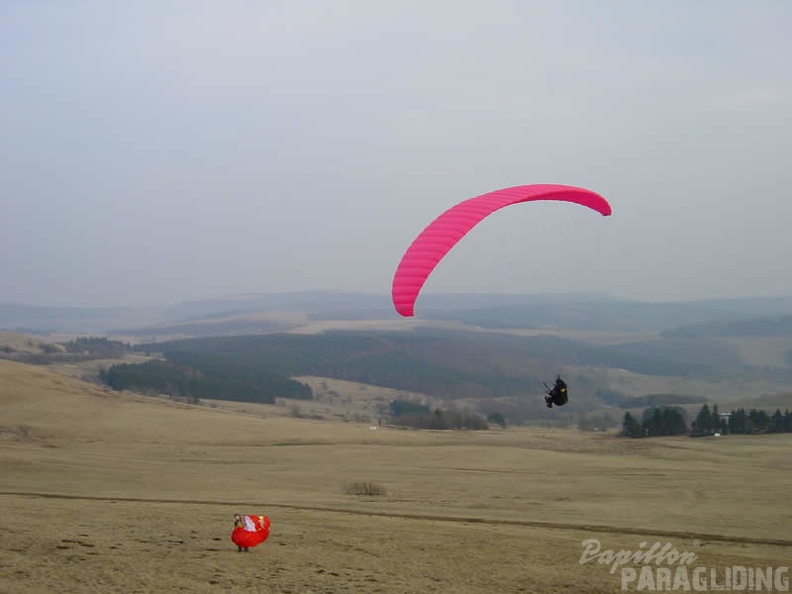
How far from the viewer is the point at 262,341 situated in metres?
99.1

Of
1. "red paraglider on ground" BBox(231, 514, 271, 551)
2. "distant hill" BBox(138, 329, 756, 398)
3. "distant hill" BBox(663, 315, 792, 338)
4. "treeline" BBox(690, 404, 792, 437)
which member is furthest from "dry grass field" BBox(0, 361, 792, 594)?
"distant hill" BBox(663, 315, 792, 338)

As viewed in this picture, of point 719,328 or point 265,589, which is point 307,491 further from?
Result: point 719,328

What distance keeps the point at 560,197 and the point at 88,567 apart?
11.2m

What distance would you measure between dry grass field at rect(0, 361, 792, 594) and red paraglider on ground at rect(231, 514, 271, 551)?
21cm

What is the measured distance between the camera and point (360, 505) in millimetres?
17812

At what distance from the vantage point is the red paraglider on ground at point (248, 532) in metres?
12.5

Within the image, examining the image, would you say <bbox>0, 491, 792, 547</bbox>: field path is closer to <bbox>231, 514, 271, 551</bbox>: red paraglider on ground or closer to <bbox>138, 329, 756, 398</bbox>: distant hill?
<bbox>231, 514, 271, 551</bbox>: red paraglider on ground

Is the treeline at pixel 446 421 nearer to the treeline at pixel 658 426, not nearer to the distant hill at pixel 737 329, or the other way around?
the treeline at pixel 658 426

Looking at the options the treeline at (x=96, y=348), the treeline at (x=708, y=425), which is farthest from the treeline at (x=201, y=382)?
the treeline at (x=708, y=425)

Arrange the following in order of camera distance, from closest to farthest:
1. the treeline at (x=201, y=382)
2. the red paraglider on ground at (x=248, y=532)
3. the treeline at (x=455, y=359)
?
the red paraglider on ground at (x=248, y=532)
the treeline at (x=455, y=359)
the treeline at (x=201, y=382)

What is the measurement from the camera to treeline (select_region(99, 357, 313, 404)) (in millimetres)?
56750

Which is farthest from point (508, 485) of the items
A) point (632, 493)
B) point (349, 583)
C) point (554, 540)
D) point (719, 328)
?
point (719, 328)

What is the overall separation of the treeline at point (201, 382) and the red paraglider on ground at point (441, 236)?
4129cm

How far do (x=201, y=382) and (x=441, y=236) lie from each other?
49012 mm
